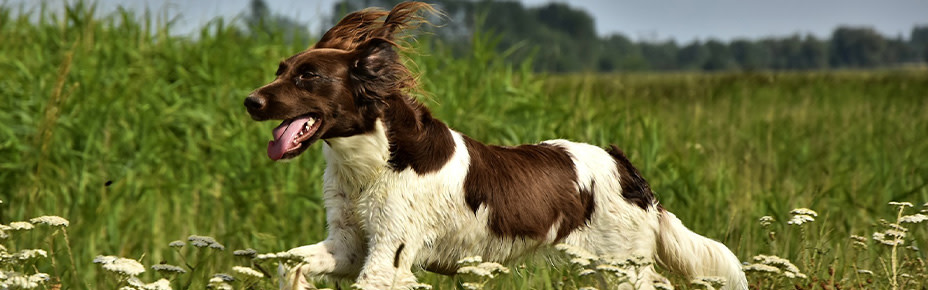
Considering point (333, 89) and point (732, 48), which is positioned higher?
point (732, 48)

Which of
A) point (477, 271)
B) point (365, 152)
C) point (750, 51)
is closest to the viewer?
point (477, 271)

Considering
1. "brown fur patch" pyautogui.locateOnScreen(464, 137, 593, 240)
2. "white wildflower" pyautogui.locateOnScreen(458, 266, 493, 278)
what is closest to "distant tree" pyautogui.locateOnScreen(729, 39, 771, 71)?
"brown fur patch" pyautogui.locateOnScreen(464, 137, 593, 240)

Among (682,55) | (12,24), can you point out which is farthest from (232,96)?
(682,55)

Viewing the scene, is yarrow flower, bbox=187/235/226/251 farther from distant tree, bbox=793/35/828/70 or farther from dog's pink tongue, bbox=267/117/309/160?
distant tree, bbox=793/35/828/70

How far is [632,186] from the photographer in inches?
128

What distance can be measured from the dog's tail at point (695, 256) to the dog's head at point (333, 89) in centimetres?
110

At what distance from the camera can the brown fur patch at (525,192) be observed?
2945mm

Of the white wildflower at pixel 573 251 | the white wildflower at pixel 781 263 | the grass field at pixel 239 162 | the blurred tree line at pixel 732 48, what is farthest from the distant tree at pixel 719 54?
the white wildflower at pixel 573 251

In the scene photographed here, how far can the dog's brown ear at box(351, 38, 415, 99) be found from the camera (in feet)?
→ 9.28

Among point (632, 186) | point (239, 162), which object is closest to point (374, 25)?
point (632, 186)

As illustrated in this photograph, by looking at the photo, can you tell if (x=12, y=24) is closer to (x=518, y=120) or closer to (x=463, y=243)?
(x=518, y=120)

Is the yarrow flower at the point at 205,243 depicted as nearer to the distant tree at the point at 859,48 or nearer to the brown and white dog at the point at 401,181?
the brown and white dog at the point at 401,181

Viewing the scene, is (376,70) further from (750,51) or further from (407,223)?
(750,51)

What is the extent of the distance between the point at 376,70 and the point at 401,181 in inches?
13.9
